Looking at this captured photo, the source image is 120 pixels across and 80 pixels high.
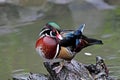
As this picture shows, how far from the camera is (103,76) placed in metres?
5.20

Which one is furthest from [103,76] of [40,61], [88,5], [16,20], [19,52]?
[88,5]

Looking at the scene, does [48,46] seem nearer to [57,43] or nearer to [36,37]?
[57,43]

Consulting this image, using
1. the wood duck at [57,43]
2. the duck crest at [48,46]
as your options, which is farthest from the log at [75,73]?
the duck crest at [48,46]

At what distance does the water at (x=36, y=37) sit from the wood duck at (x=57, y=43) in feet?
5.08

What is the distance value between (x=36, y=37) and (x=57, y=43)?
16.4ft

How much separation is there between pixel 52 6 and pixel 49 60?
24.9 ft

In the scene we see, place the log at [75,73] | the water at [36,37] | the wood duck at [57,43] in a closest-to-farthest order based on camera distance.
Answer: the wood duck at [57,43]
the log at [75,73]
the water at [36,37]

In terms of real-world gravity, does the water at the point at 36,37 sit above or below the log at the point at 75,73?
below

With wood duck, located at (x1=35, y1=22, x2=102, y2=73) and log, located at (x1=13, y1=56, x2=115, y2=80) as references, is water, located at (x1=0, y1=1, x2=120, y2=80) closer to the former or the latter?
log, located at (x1=13, y1=56, x2=115, y2=80)

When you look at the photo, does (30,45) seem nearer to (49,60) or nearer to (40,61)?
(40,61)

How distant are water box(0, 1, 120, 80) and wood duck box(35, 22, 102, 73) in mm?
1549

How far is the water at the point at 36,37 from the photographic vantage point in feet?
24.7

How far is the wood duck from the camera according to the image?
4.68 m

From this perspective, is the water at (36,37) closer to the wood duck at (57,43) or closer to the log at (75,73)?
the log at (75,73)
